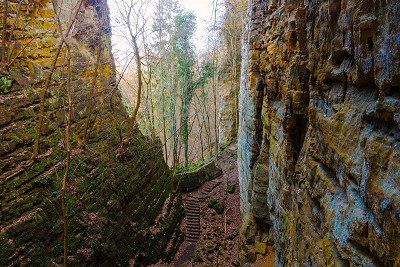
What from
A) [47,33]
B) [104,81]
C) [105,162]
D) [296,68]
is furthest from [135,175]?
[296,68]

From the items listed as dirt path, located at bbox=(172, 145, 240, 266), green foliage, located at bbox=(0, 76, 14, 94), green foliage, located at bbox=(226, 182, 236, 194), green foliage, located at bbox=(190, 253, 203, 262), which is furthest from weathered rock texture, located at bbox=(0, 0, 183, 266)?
green foliage, located at bbox=(226, 182, 236, 194)

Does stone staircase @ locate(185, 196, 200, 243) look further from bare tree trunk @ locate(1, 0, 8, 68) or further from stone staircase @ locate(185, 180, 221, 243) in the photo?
bare tree trunk @ locate(1, 0, 8, 68)

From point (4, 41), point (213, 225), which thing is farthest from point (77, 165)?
point (213, 225)

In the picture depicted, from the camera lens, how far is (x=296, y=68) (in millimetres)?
6422

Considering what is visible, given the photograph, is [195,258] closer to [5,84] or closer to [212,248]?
[212,248]

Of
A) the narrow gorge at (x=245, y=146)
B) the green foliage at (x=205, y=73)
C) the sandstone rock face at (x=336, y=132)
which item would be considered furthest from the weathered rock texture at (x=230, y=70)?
the sandstone rock face at (x=336, y=132)

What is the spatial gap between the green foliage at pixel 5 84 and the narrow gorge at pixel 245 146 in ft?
0.15

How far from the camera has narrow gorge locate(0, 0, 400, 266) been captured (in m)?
3.33

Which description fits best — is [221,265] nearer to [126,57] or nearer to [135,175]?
[135,175]

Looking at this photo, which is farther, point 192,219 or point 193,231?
point 192,219

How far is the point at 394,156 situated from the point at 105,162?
910cm

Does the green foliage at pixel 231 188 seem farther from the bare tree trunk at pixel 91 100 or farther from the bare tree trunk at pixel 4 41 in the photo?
the bare tree trunk at pixel 4 41

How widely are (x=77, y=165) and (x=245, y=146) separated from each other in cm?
681

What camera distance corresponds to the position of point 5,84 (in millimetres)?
8086
